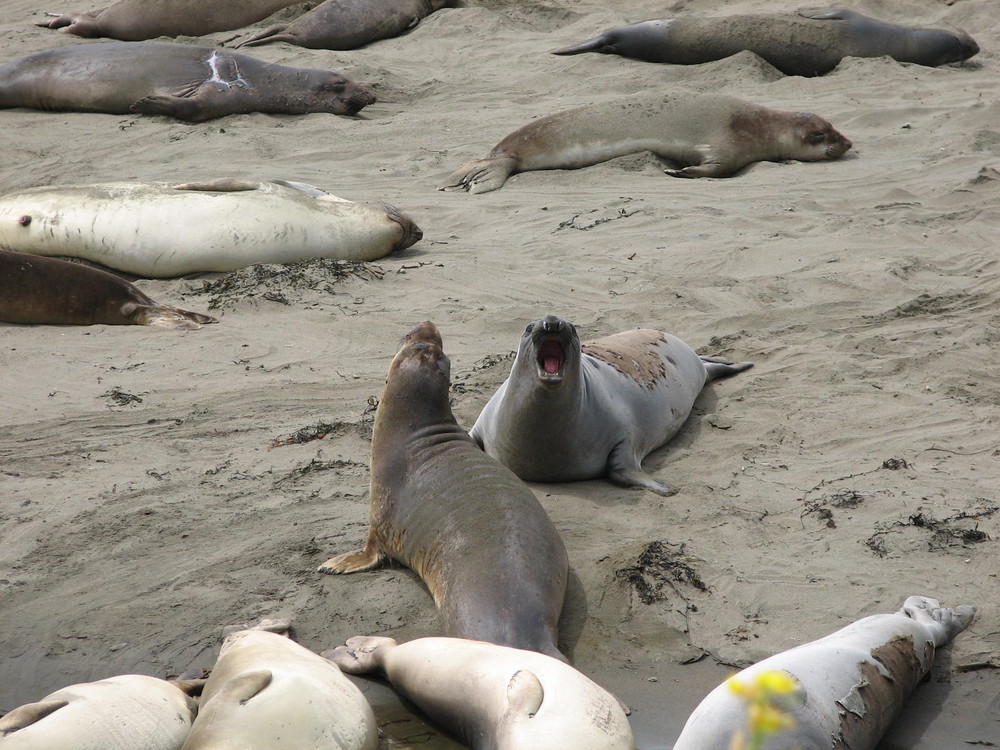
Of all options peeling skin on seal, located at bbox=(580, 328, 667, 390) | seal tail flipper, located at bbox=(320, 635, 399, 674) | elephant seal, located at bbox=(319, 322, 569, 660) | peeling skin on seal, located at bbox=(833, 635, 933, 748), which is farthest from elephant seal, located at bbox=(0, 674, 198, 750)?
peeling skin on seal, located at bbox=(580, 328, 667, 390)

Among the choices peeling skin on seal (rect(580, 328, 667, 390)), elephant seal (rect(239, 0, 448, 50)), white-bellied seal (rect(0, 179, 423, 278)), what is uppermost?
elephant seal (rect(239, 0, 448, 50))

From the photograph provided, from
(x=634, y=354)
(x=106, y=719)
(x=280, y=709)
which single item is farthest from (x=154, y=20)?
(x=280, y=709)

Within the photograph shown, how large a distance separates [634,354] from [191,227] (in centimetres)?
295

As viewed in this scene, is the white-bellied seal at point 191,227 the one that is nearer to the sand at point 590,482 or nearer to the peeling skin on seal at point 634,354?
the sand at point 590,482

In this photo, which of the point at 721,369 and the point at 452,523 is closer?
the point at 452,523

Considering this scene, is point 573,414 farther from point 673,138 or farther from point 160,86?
point 160,86

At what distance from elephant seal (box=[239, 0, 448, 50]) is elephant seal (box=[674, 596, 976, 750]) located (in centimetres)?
962

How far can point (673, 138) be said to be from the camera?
9070mm

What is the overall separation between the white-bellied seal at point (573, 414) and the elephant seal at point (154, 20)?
8.41 m

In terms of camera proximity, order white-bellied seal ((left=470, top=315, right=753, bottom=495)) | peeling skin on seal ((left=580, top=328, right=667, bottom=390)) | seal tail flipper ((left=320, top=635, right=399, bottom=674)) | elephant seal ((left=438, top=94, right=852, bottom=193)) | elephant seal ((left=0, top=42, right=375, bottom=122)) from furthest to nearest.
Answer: elephant seal ((left=0, top=42, right=375, bottom=122)), elephant seal ((left=438, top=94, right=852, bottom=193)), peeling skin on seal ((left=580, top=328, right=667, bottom=390)), white-bellied seal ((left=470, top=315, right=753, bottom=495)), seal tail flipper ((left=320, top=635, right=399, bottom=674))

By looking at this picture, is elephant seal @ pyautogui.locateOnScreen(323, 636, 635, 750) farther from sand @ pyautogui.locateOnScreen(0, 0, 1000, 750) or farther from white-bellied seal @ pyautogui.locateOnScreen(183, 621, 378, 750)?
white-bellied seal @ pyautogui.locateOnScreen(183, 621, 378, 750)

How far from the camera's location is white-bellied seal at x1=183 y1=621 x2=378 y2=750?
2.71 meters

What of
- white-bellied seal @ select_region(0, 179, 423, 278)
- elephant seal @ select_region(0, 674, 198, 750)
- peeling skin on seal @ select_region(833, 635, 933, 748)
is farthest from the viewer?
white-bellied seal @ select_region(0, 179, 423, 278)

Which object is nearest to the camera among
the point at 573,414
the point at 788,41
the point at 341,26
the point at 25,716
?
the point at 25,716
